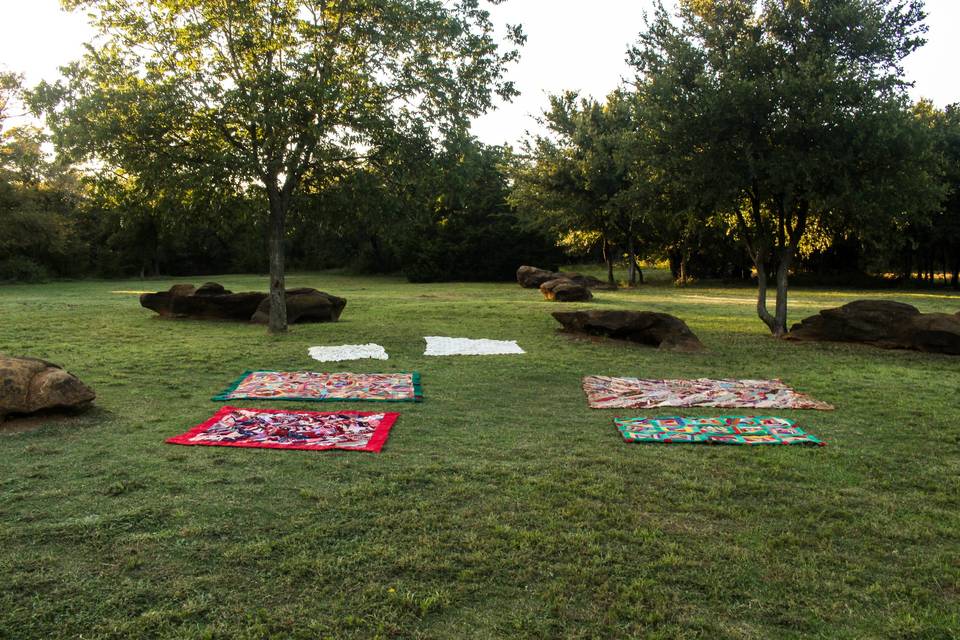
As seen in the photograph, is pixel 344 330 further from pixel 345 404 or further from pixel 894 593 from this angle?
pixel 894 593

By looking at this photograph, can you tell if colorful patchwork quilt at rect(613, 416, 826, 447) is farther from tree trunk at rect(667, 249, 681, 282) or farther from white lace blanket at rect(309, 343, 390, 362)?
tree trunk at rect(667, 249, 681, 282)

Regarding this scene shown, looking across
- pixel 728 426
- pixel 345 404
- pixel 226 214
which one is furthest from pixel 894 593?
pixel 226 214

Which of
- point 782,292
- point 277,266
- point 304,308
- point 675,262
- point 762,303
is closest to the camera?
point 782,292

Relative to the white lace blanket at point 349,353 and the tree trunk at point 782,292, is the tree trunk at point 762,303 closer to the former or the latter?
the tree trunk at point 782,292

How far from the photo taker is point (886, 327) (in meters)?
13.2

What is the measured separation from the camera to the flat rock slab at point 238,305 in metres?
16.9

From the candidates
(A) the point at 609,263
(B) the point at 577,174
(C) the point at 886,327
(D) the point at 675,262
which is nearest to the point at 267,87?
(C) the point at 886,327

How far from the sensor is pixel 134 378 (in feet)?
30.9

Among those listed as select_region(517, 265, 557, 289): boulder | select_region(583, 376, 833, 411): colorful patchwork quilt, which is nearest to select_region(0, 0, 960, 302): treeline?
select_region(583, 376, 833, 411): colorful patchwork quilt

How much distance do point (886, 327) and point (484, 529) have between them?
11.7 m

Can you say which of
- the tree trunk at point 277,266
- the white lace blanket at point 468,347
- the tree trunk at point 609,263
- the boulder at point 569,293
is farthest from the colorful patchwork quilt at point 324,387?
the tree trunk at point 609,263

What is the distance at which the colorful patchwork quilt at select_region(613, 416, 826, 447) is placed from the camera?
657 centimetres

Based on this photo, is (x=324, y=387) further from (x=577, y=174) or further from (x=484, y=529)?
(x=577, y=174)

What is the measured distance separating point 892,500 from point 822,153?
9.63 m
